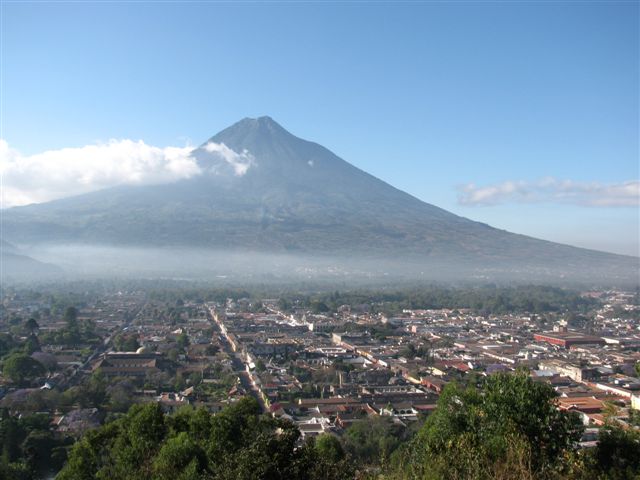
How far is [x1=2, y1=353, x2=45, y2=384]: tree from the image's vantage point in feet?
59.3

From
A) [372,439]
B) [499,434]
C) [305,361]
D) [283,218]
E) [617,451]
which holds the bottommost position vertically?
[305,361]

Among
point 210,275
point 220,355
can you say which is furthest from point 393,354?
point 210,275

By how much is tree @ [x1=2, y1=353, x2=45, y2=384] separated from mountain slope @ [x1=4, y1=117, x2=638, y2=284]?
65535 mm

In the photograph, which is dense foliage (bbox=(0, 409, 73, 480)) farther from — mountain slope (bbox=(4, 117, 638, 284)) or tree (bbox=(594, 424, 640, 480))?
mountain slope (bbox=(4, 117, 638, 284))

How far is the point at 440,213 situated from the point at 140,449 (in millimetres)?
101767

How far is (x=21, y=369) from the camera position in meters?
18.5

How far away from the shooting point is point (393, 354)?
24.5 metres

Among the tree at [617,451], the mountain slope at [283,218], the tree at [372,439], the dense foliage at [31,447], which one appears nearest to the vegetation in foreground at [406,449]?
the tree at [617,451]

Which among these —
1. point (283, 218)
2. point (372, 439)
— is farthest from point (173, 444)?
point (283, 218)

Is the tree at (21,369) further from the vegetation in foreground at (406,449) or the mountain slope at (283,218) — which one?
the mountain slope at (283,218)

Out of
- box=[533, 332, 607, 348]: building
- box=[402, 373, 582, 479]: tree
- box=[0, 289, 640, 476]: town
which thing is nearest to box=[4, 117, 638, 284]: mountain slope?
box=[0, 289, 640, 476]: town

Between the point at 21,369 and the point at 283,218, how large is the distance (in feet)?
241

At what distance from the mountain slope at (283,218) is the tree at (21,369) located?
65.5 m

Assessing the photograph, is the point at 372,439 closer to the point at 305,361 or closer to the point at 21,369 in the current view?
the point at 305,361
